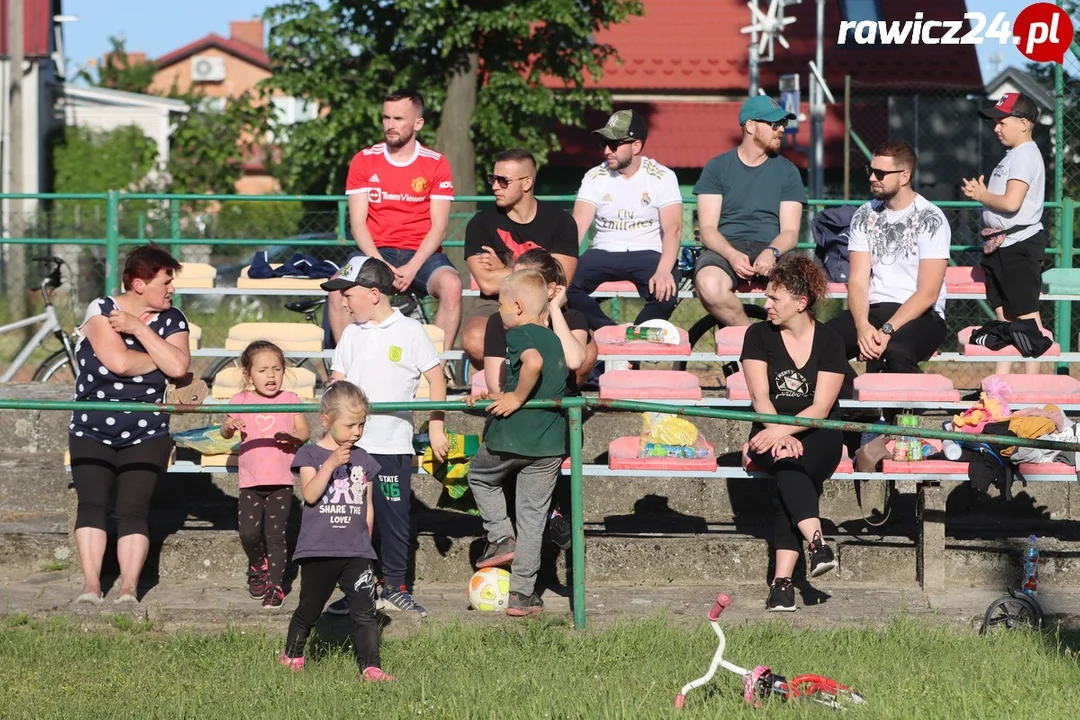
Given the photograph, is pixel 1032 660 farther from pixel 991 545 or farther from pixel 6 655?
pixel 6 655

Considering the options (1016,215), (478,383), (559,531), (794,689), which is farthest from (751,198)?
(794,689)

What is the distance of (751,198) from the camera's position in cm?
912

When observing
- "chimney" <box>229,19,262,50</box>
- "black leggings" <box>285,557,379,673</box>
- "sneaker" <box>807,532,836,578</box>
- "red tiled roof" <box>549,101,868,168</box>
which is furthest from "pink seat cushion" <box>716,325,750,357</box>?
"chimney" <box>229,19,262,50</box>

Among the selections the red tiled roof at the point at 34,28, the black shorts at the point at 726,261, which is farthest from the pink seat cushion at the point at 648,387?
the red tiled roof at the point at 34,28

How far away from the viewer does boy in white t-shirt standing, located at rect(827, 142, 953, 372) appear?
818 centimetres

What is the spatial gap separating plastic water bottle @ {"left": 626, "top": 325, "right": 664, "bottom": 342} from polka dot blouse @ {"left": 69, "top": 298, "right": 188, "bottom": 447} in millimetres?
2841

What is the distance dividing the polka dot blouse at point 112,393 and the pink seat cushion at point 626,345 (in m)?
2.66

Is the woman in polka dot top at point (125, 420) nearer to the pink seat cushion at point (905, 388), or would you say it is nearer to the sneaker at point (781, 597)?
the sneaker at point (781, 597)

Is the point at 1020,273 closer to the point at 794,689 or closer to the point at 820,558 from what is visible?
the point at 820,558

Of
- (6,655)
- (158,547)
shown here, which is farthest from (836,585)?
(6,655)

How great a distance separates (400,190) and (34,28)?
25996 mm

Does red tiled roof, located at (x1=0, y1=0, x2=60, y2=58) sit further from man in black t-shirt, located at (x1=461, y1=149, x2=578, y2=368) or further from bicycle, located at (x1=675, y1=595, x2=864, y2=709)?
bicycle, located at (x1=675, y1=595, x2=864, y2=709)

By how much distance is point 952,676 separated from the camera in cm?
573

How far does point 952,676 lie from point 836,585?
1.72m
